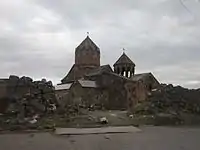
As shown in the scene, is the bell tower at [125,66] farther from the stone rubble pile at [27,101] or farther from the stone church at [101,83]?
the stone rubble pile at [27,101]

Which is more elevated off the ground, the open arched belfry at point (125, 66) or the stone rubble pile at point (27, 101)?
the open arched belfry at point (125, 66)

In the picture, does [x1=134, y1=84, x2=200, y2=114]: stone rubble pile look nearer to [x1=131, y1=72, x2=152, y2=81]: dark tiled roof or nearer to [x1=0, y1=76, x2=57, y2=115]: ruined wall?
[x1=0, y1=76, x2=57, y2=115]: ruined wall

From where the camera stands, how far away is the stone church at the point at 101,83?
46562 mm

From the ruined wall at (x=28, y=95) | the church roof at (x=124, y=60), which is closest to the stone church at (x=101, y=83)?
the church roof at (x=124, y=60)

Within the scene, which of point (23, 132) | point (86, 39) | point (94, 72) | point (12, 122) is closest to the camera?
point (23, 132)

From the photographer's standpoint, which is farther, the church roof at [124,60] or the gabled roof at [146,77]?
the church roof at [124,60]

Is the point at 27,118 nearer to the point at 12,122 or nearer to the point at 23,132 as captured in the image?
the point at 12,122

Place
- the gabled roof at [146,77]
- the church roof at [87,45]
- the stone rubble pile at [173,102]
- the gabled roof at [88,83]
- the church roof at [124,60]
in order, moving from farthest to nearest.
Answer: the church roof at [124,60]
the church roof at [87,45]
the gabled roof at [146,77]
the gabled roof at [88,83]
the stone rubble pile at [173,102]

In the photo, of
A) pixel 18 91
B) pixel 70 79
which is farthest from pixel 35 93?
pixel 70 79

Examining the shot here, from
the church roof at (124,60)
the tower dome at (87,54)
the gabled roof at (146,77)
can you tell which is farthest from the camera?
the church roof at (124,60)

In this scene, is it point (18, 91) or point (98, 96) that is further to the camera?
point (98, 96)

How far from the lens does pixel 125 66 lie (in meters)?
55.2

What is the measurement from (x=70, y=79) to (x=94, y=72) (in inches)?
251

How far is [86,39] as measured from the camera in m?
56.6
